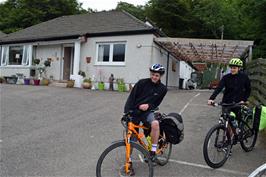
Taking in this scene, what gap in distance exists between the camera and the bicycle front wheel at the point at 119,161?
449cm

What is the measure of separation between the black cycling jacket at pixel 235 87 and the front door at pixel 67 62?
54.3 ft

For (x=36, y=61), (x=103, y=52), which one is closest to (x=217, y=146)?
(x=103, y=52)

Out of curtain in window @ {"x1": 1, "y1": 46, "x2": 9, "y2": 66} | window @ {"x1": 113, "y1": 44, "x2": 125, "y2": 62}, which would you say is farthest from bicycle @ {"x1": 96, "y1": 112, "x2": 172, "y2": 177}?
curtain in window @ {"x1": 1, "y1": 46, "x2": 9, "y2": 66}

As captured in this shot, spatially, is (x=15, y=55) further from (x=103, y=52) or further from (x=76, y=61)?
(x=103, y=52)

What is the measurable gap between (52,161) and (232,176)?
10.1ft

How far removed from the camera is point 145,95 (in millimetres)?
5094

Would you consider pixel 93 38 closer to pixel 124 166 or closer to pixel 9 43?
pixel 9 43

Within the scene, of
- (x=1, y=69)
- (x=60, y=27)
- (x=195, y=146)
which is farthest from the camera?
(x=1, y=69)

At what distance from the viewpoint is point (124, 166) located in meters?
4.73

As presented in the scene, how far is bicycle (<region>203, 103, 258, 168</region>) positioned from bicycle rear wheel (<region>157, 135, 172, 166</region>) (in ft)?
2.16

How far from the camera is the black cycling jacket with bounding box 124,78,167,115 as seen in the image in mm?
5039

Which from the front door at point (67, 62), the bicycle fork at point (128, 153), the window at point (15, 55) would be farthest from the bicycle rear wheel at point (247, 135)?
the window at point (15, 55)

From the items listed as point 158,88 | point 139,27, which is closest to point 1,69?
point 139,27

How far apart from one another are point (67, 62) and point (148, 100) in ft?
57.2
